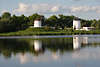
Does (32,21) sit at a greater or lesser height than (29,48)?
greater

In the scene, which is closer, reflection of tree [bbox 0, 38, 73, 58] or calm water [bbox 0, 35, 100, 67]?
Answer: calm water [bbox 0, 35, 100, 67]

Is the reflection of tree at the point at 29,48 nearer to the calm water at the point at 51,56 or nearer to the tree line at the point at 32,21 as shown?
the calm water at the point at 51,56

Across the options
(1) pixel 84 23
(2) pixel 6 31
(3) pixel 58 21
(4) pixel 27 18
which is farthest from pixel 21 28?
(1) pixel 84 23

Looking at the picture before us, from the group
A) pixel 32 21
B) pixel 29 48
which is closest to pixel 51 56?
pixel 29 48

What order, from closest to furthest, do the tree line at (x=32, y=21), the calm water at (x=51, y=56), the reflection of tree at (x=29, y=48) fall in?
the calm water at (x=51, y=56)
the reflection of tree at (x=29, y=48)
the tree line at (x=32, y=21)

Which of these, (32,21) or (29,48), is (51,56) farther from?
(32,21)

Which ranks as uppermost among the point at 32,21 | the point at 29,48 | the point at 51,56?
the point at 32,21

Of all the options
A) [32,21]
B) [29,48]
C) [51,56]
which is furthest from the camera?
[32,21]

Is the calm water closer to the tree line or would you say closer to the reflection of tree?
the reflection of tree

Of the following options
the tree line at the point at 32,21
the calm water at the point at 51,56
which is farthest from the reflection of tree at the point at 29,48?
the tree line at the point at 32,21

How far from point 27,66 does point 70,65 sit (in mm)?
2083

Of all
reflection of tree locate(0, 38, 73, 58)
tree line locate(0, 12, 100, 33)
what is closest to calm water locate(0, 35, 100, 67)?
reflection of tree locate(0, 38, 73, 58)

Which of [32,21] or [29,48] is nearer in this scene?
[29,48]

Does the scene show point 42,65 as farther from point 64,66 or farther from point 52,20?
point 52,20
